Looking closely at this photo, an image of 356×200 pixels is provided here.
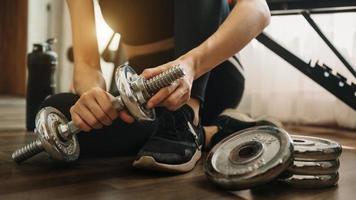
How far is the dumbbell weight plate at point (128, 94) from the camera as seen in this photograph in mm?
555

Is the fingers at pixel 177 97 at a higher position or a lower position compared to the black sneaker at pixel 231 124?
higher

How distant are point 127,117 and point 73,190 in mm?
130

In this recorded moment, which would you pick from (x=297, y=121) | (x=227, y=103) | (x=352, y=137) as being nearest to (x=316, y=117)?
(x=297, y=121)

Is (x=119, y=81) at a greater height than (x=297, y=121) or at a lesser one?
greater

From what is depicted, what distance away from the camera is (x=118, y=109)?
1.94 feet

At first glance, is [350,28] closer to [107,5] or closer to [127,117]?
[107,5]

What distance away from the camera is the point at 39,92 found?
1284 millimetres

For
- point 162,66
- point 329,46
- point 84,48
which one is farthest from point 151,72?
point 329,46

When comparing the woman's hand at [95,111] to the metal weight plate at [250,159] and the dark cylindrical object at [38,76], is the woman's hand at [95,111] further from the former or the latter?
the dark cylindrical object at [38,76]

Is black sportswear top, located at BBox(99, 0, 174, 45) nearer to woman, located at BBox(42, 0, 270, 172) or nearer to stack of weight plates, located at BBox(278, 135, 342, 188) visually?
woman, located at BBox(42, 0, 270, 172)

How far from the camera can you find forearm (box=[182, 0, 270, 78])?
0.68m

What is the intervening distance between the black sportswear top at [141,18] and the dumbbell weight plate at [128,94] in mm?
366

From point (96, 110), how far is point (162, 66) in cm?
11

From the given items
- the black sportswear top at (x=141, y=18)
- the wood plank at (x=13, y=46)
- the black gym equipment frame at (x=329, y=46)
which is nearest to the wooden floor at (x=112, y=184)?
the black sportswear top at (x=141, y=18)
